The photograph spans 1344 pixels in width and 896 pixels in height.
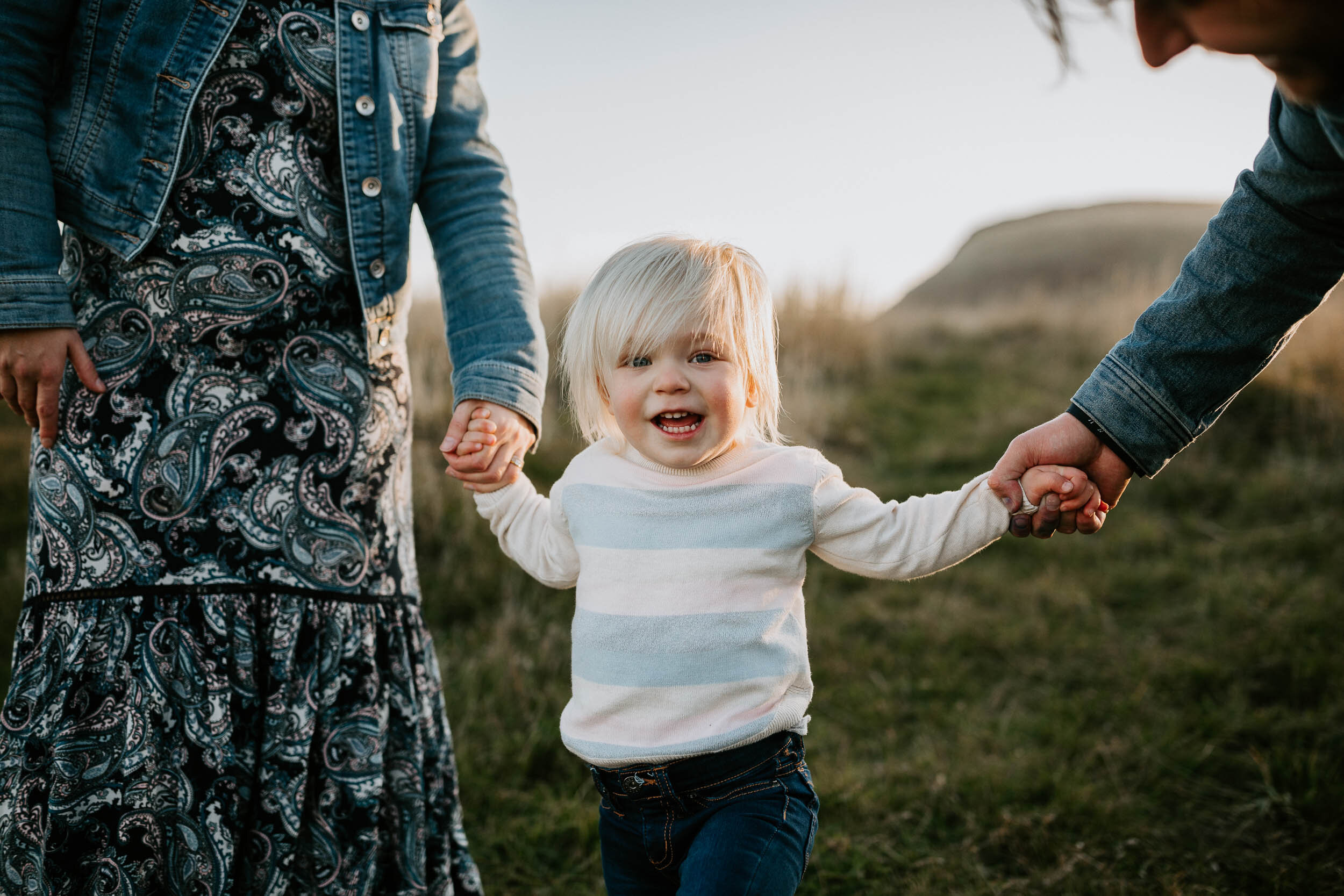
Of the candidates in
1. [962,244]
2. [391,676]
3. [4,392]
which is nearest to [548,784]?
[391,676]

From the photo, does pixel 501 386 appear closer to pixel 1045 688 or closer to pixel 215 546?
pixel 215 546

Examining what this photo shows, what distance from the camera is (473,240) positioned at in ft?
6.07

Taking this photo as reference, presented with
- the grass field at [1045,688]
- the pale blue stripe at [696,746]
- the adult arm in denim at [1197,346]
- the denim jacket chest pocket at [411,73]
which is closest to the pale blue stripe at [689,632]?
the pale blue stripe at [696,746]

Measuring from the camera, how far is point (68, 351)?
1505 mm

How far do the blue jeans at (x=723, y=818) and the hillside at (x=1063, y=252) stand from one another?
1245 centimetres

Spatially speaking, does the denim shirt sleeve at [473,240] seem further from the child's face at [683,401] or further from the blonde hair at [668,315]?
the child's face at [683,401]

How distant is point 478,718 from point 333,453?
1784 mm

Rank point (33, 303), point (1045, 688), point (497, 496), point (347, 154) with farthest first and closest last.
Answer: point (1045, 688) < point (497, 496) < point (347, 154) < point (33, 303)

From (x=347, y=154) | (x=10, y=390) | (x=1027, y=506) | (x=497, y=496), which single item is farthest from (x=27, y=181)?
(x=1027, y=506)

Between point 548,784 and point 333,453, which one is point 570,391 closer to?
point 333,453

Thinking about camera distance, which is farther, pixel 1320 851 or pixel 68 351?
pixel 1320 851

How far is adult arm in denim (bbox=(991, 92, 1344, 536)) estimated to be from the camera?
1.58m

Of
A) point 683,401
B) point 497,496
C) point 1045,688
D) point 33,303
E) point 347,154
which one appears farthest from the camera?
point 1045,688

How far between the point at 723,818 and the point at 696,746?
0.12 metres
